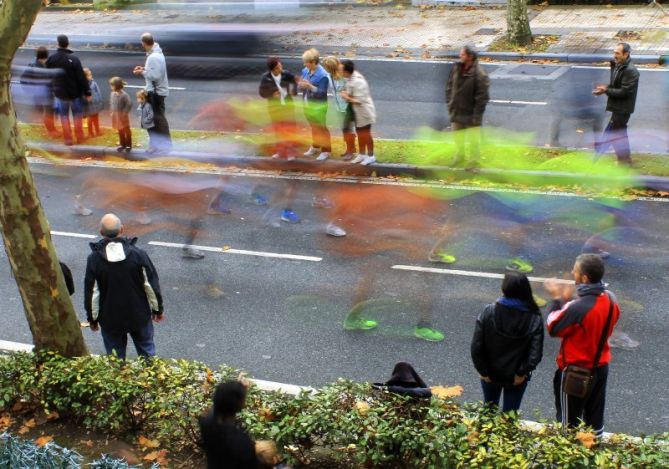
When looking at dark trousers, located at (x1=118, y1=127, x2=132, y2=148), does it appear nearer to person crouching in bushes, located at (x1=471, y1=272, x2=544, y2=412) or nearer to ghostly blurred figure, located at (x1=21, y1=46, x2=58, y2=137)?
ghostly blurred figure, located at (x1=21, y1=46, x2=58, y2=137)

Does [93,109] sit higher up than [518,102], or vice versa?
[93,109]

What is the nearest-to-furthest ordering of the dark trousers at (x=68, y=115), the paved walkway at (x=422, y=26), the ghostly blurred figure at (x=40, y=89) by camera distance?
the ghostly blurred figure at (x=40, y=89), the dark trousers at (x=68, y=115), the paved walkway at (x=422, y=26)

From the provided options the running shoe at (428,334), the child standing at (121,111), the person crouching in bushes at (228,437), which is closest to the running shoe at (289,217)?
the running shoe at (428,334)

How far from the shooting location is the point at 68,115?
14891 millimetres

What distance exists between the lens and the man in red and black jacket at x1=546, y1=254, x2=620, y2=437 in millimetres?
5488

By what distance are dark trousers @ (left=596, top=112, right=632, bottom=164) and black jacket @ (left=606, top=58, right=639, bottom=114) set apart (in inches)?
5.3

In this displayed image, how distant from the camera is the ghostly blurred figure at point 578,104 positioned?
13438 mm

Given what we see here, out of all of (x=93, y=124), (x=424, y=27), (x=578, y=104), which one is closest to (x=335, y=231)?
(x=93, y=124)

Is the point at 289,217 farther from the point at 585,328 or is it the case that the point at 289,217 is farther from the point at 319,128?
the point at 585,328

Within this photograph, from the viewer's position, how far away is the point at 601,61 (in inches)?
725

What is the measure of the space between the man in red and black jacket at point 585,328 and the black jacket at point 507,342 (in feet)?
0.51

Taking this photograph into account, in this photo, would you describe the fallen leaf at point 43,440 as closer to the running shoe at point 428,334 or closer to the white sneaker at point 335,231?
the running shoe at point 428,334

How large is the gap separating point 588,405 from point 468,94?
6825mm

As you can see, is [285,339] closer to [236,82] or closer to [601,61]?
[236,82]
